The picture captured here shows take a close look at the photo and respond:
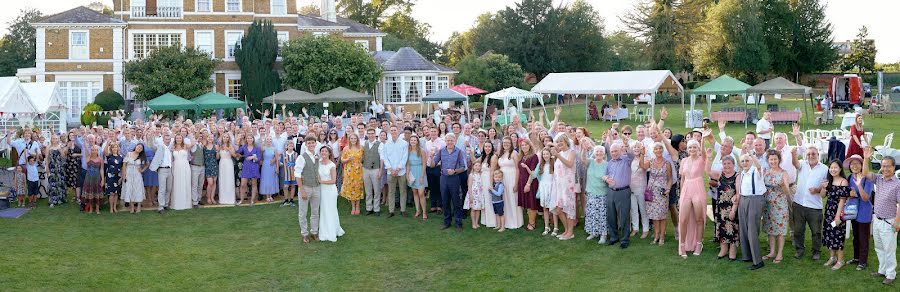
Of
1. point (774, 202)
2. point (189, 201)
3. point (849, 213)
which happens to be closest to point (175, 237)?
point (189, 201)

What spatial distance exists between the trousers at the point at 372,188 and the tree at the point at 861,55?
206 feet

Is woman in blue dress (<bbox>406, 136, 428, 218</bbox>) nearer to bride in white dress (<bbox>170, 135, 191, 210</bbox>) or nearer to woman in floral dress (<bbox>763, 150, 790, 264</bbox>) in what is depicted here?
bride in white dress (<bbox>170, 135, 191, 210</bbox>)

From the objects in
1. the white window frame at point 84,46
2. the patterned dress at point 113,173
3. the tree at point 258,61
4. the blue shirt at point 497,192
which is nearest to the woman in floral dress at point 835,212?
the blue shirt at point 497,192

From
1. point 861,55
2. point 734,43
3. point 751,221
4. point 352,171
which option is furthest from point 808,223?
point 861,55

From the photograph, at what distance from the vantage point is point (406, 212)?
1383cm

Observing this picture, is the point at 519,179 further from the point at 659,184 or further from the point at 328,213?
the point at 328,213

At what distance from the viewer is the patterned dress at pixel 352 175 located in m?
13.7

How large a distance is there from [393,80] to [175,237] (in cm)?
3132

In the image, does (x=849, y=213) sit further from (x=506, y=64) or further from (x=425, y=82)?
(x=506, y=64)

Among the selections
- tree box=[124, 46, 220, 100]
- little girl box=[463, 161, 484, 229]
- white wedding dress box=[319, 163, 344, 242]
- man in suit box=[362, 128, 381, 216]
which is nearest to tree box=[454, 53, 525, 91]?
tree box=[124, 46, 220, 100]

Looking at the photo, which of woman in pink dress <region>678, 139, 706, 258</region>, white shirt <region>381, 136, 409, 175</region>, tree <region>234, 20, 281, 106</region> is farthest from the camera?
tree <region>234, 20, 281, 106</region>

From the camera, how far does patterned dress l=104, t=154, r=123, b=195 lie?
1427 cm

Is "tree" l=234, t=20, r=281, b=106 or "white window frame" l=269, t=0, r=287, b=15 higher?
"white window frame" l=269, t=0, r=287, b=15

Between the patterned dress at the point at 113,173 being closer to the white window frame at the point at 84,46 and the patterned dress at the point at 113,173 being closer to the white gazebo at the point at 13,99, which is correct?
the white gazebo at the point at 13,99
